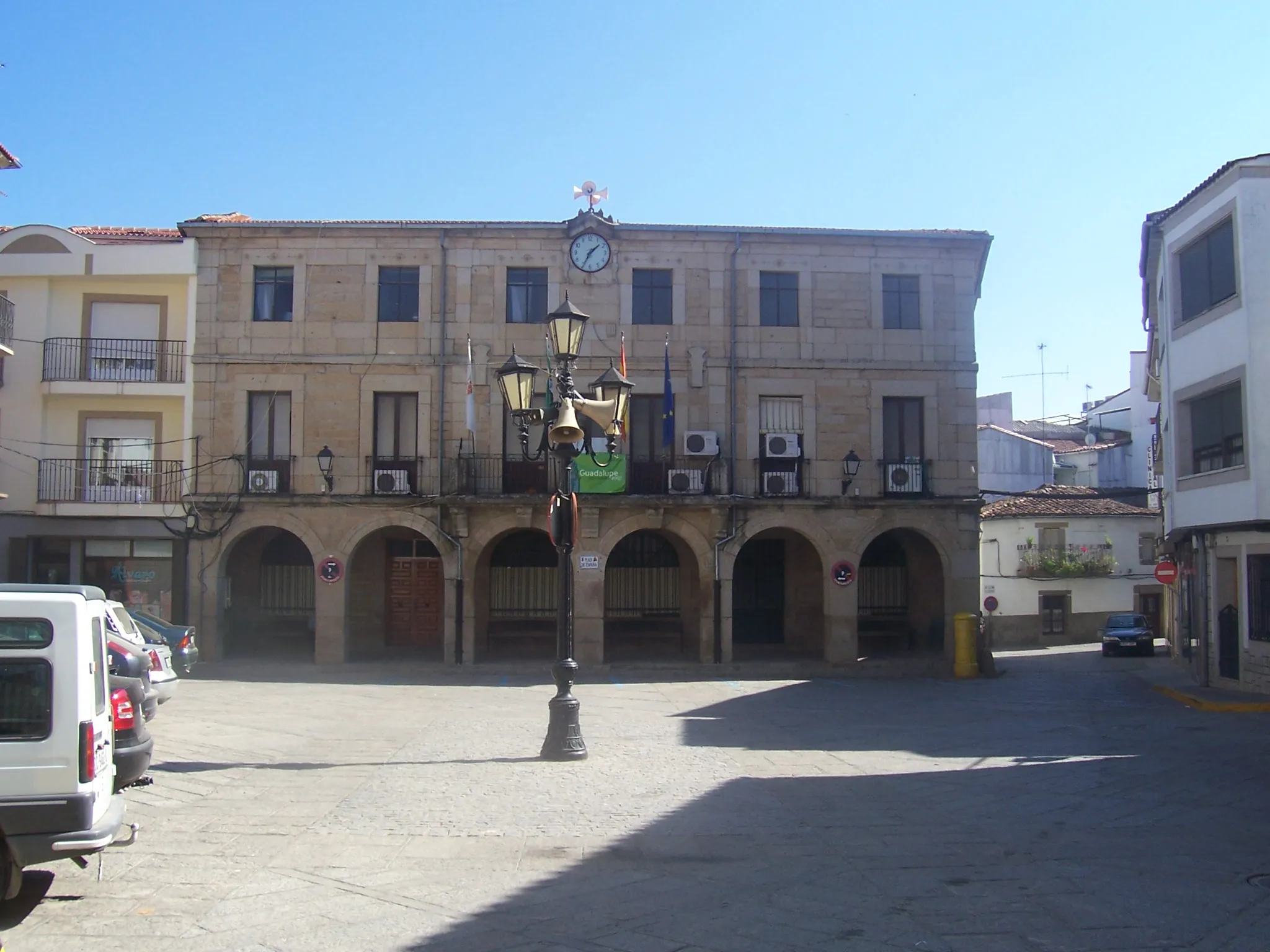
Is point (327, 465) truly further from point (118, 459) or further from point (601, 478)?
point (601, 478)

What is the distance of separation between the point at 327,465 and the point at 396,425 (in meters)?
1.83

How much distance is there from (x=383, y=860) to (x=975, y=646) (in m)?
19.5

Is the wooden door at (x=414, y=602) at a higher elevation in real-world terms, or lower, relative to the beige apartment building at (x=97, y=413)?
lower

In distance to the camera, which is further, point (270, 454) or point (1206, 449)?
point (270, 454)

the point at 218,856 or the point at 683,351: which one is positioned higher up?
the point at 683,351

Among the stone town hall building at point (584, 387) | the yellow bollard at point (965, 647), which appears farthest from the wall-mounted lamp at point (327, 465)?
the yellow bollard at point (965, 647)

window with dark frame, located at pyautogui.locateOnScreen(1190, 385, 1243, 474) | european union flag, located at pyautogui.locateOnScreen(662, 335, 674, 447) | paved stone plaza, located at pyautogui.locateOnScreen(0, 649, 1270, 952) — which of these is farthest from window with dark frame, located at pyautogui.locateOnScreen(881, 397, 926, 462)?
paved stone plaza, located at pyautogui.locateOnScreen(0, 649, 1270, 952)

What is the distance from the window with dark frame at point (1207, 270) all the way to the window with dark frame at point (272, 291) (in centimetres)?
1950

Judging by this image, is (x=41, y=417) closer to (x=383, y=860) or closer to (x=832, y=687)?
(x=832, y=687)

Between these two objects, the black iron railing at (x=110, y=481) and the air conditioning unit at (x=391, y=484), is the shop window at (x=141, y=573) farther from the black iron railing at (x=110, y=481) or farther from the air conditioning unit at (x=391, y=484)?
the air conditioning unit at (x=391, y=484)

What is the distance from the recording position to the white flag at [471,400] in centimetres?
2380

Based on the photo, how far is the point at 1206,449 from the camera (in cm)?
2206

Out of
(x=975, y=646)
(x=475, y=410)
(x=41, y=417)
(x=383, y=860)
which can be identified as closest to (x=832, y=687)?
(x=975, y=646)

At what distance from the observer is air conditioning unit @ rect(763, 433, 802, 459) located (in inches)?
1014
